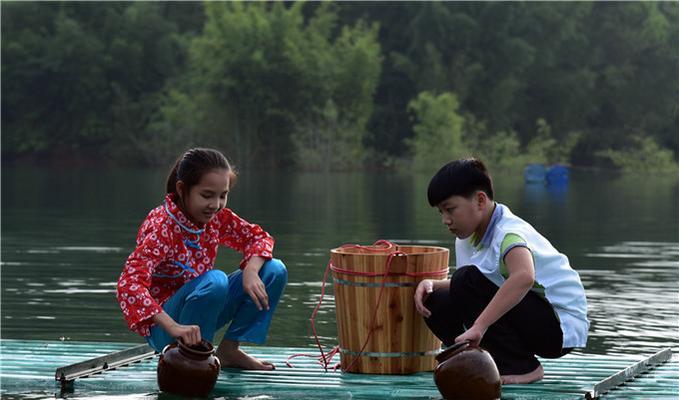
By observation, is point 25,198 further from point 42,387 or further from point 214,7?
point 214,7

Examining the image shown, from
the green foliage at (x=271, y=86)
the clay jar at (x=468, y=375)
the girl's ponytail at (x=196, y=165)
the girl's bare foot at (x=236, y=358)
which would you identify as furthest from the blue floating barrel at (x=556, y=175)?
the clay jar at (x=468, y=375)

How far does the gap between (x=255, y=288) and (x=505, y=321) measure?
1056mm

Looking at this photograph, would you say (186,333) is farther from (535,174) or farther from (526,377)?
(535,174)

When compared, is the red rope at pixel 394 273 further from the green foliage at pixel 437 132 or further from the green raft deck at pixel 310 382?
the green foliage at pixel 437 132

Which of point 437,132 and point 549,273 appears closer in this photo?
point 549,273

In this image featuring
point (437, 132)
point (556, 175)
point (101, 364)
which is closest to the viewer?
point (101, 364)

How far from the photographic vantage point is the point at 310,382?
5457 mm

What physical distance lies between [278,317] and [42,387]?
328cm

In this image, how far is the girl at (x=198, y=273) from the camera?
5.35 meters

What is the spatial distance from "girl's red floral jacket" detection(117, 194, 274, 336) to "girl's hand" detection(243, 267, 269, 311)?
0.41 feet

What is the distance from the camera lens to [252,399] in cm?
526

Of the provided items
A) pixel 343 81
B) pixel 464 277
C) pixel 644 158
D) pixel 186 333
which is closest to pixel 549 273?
pixel 464 277

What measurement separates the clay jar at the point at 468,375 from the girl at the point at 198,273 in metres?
0.94

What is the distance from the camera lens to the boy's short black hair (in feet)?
17.0
